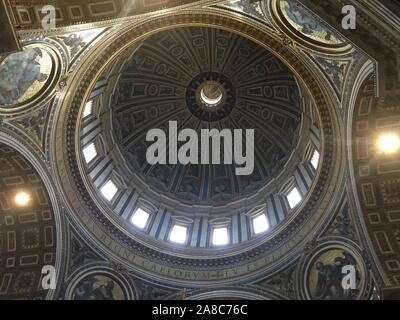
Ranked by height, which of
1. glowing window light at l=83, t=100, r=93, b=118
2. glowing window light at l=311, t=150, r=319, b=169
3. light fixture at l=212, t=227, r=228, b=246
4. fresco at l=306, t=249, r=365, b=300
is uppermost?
glowing window light at l=83, t=100, r=93, b=118

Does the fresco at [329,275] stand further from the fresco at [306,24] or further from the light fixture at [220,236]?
the fresco at [306,24]

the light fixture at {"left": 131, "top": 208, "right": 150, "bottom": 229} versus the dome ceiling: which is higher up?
the dome ceiling

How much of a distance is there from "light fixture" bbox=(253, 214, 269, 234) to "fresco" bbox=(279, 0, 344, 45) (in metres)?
8.21

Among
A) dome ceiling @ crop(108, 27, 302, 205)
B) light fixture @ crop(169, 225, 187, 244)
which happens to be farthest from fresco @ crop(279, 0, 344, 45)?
light fixture @ crop(169, 225, 187, 244)

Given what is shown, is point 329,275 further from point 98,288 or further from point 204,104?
point 204,104

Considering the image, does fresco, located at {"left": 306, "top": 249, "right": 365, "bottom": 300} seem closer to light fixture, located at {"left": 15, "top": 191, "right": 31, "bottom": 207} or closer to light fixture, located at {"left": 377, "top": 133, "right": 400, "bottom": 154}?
light fixture, located at {"left": 377, "top": 133, "right": 400, "bottom": 154}

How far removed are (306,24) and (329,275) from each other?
800 cm

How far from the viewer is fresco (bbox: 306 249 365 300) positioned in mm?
15609

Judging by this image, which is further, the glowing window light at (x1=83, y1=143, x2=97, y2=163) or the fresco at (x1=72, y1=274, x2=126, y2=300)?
the glowing window light at (x1=83, y1=143, x2=97, y2=163)

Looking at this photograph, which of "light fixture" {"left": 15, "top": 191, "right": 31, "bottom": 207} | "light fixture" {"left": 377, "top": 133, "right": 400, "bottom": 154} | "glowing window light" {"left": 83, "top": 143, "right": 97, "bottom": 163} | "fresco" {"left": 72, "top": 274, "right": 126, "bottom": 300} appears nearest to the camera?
"light fixture" {"left": 377, "top": 133, "right": 400, "bottom": 154}

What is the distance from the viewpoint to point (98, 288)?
17391 millimetres

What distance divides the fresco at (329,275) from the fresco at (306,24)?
21.7 ft

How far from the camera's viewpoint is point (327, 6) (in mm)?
9711

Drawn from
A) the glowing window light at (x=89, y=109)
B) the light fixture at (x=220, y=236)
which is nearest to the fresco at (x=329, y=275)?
the light fixture at (x=220, y=236)
